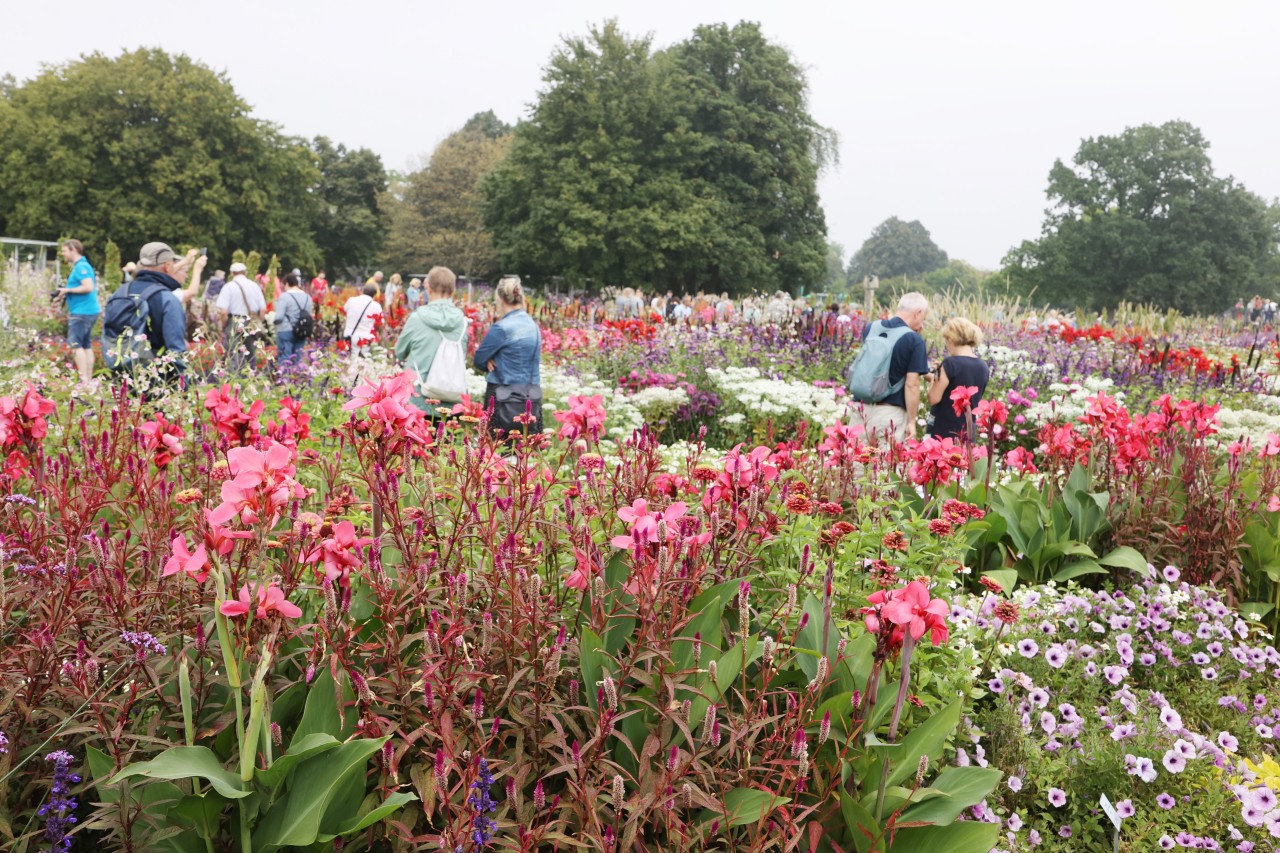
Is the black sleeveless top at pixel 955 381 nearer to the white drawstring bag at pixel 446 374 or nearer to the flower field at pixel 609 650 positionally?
the flower field at pixel 609 650

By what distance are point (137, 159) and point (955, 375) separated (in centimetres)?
4188

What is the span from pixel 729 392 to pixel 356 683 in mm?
7027

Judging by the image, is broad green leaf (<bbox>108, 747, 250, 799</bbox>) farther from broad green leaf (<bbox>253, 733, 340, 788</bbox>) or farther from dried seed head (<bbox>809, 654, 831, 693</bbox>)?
dried seed head (<bbox>809, 654, 831, 693</bbox>)

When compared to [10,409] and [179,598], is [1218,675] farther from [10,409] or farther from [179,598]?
[10,409]

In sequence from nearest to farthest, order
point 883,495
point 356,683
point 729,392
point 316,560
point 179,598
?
1. point 356,683
2. point 316,560
3. point 179,598
4. point 883,495
5. point 729,392

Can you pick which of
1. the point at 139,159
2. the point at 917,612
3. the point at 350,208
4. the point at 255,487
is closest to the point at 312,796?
the point at 255,487

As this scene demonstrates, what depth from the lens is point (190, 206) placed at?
3766 centimetres

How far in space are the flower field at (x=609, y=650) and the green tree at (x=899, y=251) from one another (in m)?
136

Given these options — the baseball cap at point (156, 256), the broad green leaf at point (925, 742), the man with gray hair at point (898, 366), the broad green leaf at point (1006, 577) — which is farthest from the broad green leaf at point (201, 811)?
the baseball cap at point (156, 256)

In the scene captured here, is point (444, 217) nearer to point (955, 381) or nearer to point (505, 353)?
point (505, 353)

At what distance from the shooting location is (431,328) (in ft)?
20.0

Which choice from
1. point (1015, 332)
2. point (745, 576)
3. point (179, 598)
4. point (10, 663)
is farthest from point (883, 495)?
point (1015, 332)

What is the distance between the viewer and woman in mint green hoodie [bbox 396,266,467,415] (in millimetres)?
6059

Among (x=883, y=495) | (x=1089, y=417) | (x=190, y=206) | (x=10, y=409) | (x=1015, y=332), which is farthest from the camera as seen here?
(x=190, y=206)
